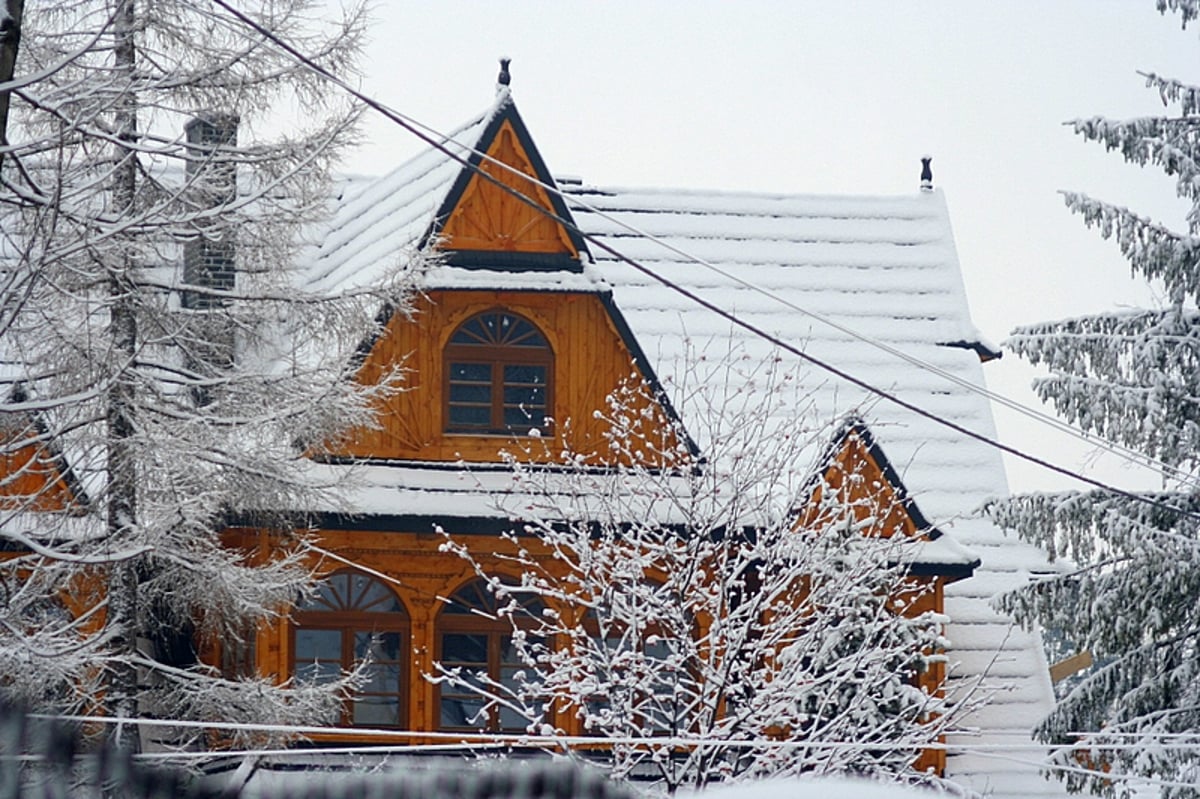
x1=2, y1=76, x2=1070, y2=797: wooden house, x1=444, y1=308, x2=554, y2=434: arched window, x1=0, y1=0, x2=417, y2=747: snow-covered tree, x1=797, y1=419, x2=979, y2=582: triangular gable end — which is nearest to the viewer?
x1=0, y1=0, x2=417, y2=747: snow-covered tree

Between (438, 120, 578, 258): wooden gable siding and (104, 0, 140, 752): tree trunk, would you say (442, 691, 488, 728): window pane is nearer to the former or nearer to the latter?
(104, 0, 140, 752): tree trunk

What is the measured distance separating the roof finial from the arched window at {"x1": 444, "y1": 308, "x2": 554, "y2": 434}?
228cm

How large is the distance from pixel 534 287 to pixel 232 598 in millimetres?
4900

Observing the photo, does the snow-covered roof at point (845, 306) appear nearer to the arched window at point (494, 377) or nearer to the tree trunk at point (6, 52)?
the arched window at point (494, 377)

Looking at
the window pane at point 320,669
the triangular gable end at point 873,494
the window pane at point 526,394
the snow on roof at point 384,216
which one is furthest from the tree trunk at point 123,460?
the triangular gable end at point 873,494

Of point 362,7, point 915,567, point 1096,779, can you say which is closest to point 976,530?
point 915,567

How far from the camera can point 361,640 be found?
1691 cm

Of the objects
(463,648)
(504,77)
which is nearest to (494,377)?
(463,648)

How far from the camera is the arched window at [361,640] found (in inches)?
659

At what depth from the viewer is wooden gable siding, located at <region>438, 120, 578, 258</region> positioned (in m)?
17.4

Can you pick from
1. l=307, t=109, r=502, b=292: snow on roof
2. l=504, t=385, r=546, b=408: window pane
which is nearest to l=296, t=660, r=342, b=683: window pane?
l=504, t=385, r=546, b=408: window pane

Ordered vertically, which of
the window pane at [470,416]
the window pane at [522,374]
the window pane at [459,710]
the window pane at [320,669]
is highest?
the window pane at [522,374]

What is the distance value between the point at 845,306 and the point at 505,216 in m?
5.30

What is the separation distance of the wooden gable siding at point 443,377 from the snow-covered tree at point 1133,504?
4.92 meters
